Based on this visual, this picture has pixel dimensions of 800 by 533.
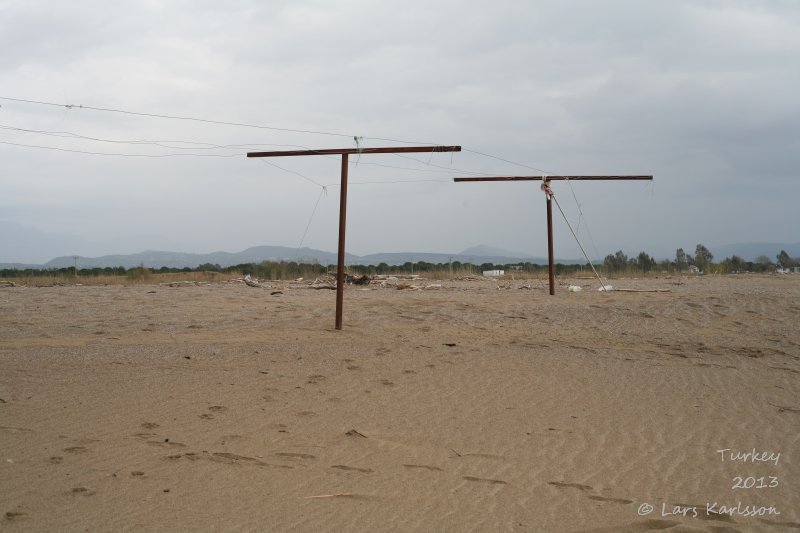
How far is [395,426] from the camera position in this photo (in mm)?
6500

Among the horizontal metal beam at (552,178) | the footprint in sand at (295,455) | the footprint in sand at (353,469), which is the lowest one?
the footprint in sand at (353,469)

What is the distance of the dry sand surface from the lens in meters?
4.60

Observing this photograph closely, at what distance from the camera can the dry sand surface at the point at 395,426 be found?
15.1 ft

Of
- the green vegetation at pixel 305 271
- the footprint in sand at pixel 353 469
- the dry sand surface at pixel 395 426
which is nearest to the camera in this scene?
the dry sand surface at pixel 395 426

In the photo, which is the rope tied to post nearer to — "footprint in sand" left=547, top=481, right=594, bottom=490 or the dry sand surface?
the dry sand surface

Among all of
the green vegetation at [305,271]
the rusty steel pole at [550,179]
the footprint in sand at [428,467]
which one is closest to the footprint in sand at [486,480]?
the footprint in sand at [428,467]

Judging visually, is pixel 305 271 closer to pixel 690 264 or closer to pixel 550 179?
pixel 550 179

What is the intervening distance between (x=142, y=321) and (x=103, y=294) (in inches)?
256

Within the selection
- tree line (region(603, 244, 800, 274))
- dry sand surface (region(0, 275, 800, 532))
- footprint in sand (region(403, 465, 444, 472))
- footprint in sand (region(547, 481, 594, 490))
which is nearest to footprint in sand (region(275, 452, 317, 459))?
dry sand surface (region(0, 275, 800, 532))

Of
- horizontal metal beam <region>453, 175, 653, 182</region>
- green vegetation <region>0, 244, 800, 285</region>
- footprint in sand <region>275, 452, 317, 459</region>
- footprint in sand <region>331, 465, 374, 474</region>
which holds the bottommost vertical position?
footprint in sand <region>331, 465, 374, 474</region>

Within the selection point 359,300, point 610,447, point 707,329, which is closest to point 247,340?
point 359,300

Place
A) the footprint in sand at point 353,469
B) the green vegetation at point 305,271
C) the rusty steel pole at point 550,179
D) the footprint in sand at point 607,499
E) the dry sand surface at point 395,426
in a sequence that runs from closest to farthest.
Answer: the dry sand surface at point 395,426, the footprint in sand at point 607,499, the footprint in sand at point 353,469, the rusty steel pole at point 550,179, the green vegetation at point 305,271

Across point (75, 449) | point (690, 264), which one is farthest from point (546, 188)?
point (690, 264)

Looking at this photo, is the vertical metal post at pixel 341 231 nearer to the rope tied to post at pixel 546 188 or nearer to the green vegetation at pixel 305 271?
the rope tied to post at pixel 546 188
